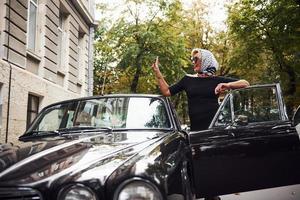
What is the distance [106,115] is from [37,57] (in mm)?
9301

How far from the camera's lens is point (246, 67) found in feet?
78.3

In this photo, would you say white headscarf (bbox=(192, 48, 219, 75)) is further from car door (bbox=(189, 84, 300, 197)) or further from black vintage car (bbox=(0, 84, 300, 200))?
car door (bbox=(189, 84, 300, 197))

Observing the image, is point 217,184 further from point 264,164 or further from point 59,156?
point 59,156

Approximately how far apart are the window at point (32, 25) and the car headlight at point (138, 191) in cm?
1135

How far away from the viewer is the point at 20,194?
2.36 m

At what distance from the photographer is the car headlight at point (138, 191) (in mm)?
2295

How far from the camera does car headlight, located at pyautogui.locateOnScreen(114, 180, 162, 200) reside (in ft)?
7.53

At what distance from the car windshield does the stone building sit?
3.76m

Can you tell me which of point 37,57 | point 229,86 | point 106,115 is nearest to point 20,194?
point 106,115

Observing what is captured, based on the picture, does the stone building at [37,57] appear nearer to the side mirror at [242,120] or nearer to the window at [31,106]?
the window at [31,106]

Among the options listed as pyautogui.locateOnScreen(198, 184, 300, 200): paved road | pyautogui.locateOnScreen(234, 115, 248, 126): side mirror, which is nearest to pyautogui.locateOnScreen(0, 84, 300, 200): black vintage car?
pyautogui.locateOnScreen(234, 115, 248, 126): side mirror

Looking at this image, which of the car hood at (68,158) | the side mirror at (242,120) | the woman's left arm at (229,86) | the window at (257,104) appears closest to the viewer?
the car hood at (68,158)

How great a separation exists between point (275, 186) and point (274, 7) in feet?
55.7

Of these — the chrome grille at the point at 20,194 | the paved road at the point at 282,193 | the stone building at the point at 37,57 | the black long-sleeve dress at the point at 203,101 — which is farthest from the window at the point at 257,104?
the stone building at the point at 37,57
